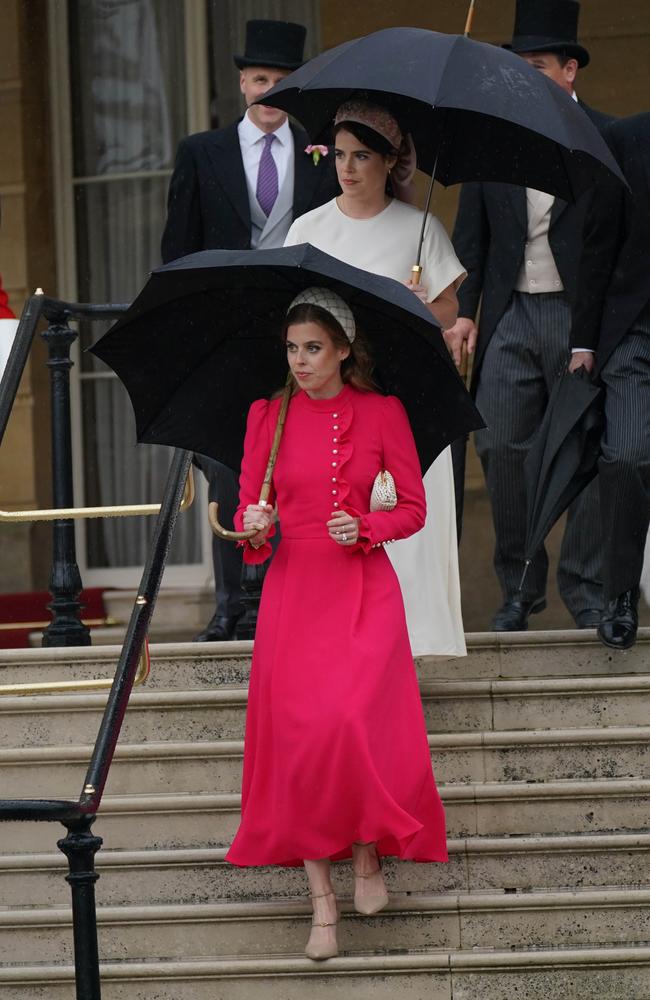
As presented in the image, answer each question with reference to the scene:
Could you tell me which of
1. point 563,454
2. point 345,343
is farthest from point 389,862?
point 563,454

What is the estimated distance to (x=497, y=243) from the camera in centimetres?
668

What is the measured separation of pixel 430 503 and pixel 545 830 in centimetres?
113

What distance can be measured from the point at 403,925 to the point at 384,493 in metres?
1.16

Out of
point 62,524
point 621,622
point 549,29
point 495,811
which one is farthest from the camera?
point 62,524

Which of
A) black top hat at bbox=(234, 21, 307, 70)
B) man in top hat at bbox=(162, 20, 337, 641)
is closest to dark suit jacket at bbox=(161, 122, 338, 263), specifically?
man in top hat at bbox=(162, 20, 337, 641)

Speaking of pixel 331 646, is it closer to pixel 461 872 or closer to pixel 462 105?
pixel 461 872

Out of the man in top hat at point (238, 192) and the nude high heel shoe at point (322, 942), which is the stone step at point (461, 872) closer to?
the nude high heel shoe at point (322, 942)

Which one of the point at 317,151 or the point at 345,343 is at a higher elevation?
the point at 317,151

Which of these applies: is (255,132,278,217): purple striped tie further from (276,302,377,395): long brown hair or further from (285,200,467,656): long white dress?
(276,302,377,395): long brown hair

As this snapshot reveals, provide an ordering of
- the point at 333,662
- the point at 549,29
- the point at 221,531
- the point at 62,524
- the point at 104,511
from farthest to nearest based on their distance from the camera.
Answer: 1. the point at 62,524
2. the point at 549,29
3. the point at 104,511
4. the point at 333,662
5. the point at 221,531

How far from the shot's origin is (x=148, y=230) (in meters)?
10.3

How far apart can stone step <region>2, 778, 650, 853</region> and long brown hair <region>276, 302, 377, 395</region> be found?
4.03 ft

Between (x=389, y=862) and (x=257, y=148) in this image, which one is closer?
(x=389, y=862)

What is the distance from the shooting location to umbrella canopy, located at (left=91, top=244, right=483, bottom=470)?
490 centimetres
